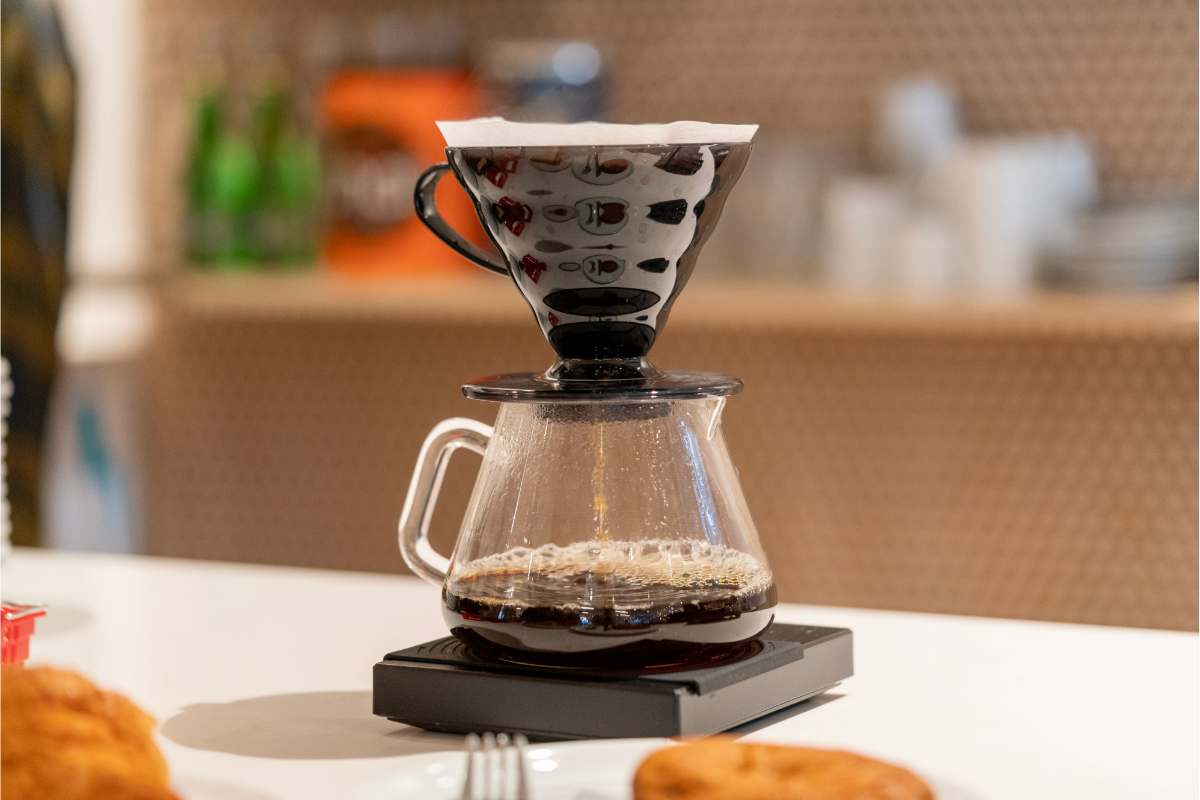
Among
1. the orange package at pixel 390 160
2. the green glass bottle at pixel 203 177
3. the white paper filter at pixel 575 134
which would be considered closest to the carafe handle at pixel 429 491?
the white paper filter at pixel 575 134

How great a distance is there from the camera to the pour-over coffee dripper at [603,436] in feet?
2.47

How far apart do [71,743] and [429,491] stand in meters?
0.27

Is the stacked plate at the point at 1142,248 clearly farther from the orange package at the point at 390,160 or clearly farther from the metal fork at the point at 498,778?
the metal fork at the point at 498,778

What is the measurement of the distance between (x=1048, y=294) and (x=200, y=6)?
1524mm

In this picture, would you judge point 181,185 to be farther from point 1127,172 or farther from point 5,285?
point 1127,172

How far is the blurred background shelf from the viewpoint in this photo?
1.98m

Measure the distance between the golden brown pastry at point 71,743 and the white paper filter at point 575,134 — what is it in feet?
1.00

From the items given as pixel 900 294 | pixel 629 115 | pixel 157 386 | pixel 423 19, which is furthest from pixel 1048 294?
pixel 157 386

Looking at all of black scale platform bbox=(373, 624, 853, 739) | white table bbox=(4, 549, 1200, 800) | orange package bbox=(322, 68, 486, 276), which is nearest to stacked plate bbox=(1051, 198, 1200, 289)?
orange package bbox=(322, 68, 486, 276)

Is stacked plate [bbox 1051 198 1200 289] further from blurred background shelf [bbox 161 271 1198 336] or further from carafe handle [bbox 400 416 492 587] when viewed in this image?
carafe handle [bbox 400 416 492 587]

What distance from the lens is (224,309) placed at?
2502mm

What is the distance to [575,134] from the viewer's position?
2.47 ft

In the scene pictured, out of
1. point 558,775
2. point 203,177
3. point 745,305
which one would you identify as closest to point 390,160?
point 203,177

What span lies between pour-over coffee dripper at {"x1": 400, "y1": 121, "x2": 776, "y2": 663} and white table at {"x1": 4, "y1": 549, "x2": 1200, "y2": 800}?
0.08 meters
